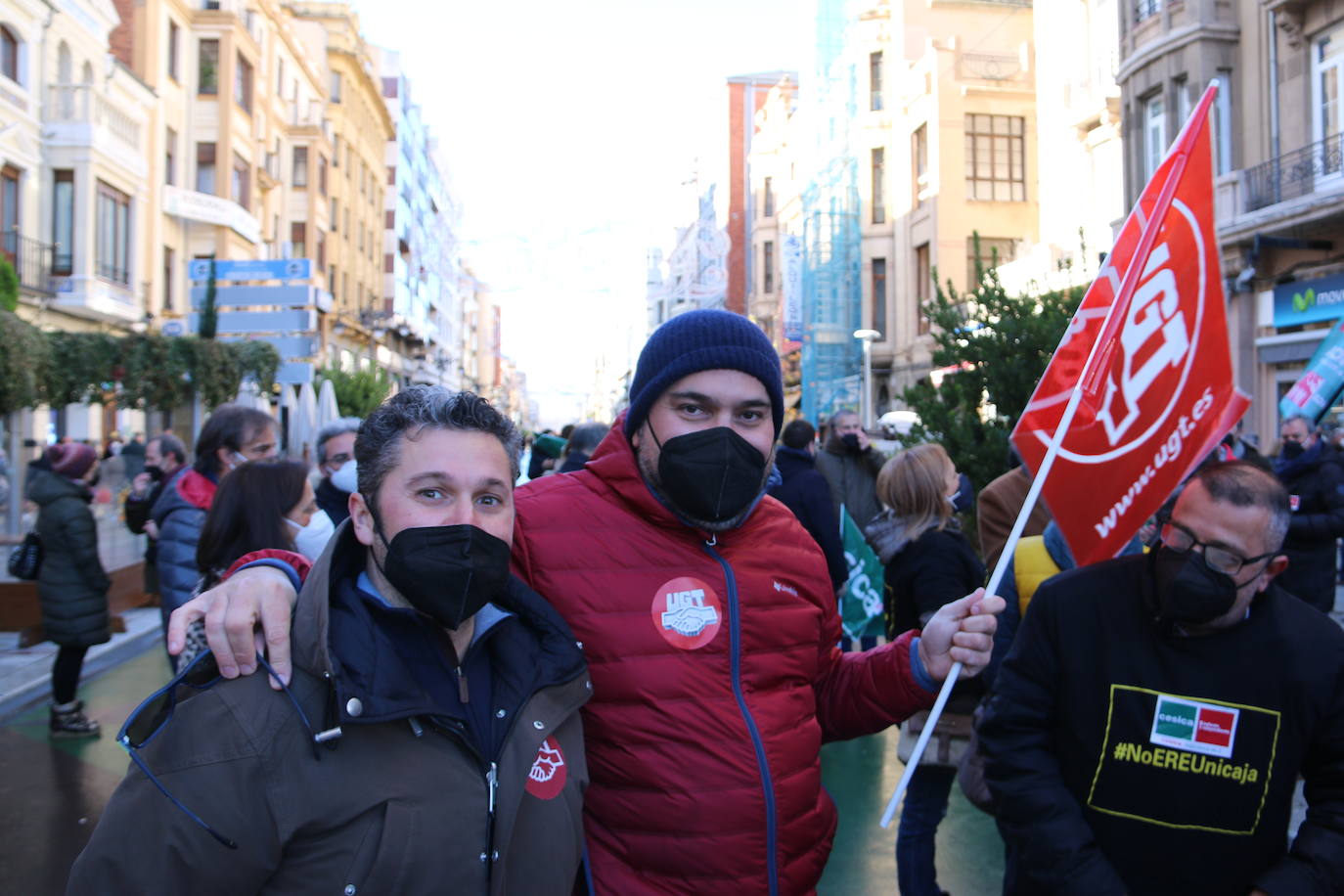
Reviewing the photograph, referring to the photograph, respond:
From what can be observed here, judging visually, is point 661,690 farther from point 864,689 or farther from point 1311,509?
point 1311,509

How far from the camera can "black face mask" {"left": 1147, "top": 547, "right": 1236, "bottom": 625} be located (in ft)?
7.48

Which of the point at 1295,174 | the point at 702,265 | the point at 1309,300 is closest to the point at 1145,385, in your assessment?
the point at 1309,300

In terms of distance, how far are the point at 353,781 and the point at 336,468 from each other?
4.63 m

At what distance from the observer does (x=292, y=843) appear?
1.58m

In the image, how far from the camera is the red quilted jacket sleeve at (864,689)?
2273mm

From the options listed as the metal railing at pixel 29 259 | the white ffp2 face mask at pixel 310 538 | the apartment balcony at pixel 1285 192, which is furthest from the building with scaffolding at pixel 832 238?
the white ffp2 face mask at pixel 310 538

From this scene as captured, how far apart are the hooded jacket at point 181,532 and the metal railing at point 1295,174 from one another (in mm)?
16017

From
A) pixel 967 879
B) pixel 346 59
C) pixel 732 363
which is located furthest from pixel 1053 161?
pixel 346 59

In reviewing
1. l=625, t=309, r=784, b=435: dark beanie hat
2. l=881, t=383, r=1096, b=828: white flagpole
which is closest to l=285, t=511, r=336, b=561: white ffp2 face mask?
l=625, t=309, r=784, b=435: dark beanie hat

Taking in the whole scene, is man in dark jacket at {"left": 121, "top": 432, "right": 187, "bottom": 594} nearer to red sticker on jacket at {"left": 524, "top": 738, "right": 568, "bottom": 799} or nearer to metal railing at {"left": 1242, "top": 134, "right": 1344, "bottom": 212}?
red sticker on jacket at {"left": 524, "top": 738, "right": 568, "bottom": 799}

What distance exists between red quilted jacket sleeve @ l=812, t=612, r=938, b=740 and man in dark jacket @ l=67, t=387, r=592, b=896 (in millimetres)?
714

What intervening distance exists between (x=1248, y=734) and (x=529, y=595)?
172 cm

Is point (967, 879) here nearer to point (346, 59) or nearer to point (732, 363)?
point (732, 363)

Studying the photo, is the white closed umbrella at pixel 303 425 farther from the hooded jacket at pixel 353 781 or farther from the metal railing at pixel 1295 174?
the metal railing at pixel 1295 174
